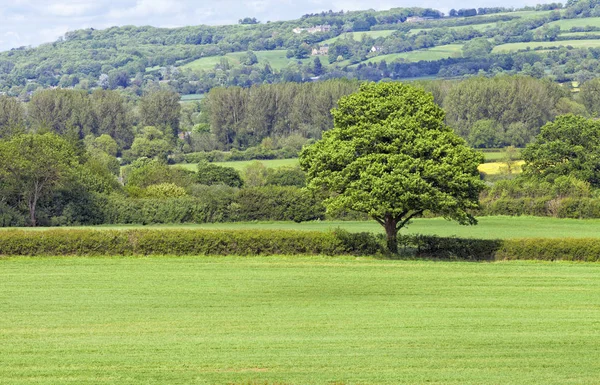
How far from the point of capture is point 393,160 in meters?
42.1

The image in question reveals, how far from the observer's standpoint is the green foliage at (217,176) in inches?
3748

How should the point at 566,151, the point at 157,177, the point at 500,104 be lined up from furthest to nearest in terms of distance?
the point at 500,104, the point at 157,177, the point at 566,151

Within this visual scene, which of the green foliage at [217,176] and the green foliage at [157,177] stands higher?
the green foliage at [157,177]

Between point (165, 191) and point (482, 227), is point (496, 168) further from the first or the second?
point (482, 227)

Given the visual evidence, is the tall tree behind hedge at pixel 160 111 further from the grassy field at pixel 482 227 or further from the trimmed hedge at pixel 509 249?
the trimmed hedge at pixel 509 249

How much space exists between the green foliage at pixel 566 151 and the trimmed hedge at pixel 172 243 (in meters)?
41.8

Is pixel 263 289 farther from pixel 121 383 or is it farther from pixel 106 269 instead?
pixel 121 383

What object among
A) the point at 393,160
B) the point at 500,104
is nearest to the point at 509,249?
the point at 393,160

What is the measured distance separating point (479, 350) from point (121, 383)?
27.3 ft

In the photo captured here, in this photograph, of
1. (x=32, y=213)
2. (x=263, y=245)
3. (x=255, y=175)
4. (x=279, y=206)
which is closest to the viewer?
(x=263, y=245)

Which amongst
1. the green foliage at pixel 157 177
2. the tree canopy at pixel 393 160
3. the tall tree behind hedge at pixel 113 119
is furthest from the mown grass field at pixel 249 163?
the tree canopy at pixel 393 160

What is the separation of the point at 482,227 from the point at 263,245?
24549 mm

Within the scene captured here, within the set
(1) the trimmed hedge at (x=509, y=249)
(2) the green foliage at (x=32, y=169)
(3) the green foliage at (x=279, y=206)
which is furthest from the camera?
(3) the green foliage at (x=279, y=206)

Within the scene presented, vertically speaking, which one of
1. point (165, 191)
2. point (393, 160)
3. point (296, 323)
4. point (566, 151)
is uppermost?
point (393, 160)
